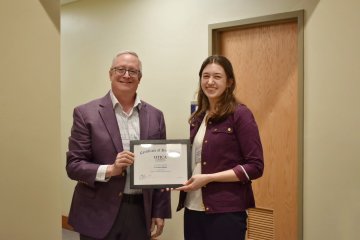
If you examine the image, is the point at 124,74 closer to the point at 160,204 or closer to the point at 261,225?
the point at 160,204

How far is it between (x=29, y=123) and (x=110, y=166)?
1.32 feet

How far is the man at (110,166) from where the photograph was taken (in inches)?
67.0

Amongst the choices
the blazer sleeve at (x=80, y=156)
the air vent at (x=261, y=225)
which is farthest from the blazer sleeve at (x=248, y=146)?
the air vent at (x=261, y=225)

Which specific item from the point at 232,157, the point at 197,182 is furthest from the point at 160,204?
the point at 232,157

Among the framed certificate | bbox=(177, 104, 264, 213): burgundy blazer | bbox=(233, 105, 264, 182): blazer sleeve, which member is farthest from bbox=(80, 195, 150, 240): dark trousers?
bbox=(233, 105, 264, 182): blazer sleeve

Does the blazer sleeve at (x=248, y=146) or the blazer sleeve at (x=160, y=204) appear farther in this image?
the blazer sleeve at (x=160, y=204)

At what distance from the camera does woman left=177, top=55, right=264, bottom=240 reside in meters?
1.67

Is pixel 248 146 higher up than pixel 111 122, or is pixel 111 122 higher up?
pixel 111 122

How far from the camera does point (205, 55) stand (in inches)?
123

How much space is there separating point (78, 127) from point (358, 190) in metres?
1.74

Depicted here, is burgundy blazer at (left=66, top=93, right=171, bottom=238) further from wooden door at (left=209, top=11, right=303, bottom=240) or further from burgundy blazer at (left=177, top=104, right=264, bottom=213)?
wooden door at (left=209, top=11, right=303, bottom=240)

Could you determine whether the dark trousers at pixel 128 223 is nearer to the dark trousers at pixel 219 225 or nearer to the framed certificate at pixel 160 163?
the framed certificate at pixel 160 163

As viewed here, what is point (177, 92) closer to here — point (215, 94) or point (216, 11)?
point (216, 11)

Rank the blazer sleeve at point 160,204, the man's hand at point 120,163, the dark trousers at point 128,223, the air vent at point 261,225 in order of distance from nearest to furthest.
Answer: the man's hand at point 120,163 < the dark trousers at point 128,223 < the blazer sleeve at point 160,204 < the air vent at point 261,225
